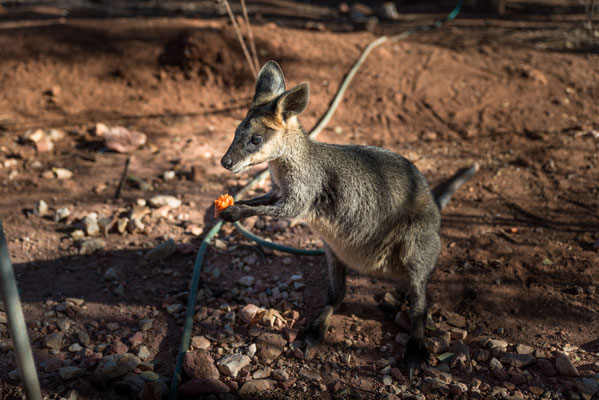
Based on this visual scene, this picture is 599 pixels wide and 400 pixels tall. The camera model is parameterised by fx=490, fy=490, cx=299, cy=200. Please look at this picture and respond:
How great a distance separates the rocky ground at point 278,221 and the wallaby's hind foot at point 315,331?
85mm

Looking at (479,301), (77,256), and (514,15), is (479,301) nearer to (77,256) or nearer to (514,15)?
(77,256)

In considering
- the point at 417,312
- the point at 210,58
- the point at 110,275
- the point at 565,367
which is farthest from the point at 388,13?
the point at 565,367

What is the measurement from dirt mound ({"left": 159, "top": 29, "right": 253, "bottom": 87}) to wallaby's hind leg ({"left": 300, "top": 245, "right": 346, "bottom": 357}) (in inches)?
145

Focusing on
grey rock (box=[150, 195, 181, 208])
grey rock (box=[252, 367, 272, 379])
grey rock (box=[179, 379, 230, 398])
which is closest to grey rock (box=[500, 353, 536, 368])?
grey rock (box=[252, 367, 272, 379])

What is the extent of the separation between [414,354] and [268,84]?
203 cm

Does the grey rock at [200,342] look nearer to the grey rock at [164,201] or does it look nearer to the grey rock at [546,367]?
the grey rock at [164,201]

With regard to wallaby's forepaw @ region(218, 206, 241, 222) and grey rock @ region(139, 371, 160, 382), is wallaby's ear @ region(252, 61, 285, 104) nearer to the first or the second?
wallaby's forepaw @ region(218, 206, 241, 222)

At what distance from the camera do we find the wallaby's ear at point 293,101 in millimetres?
2947

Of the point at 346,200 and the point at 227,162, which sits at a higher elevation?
the point at 227,162

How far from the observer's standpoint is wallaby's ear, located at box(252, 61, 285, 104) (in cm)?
326

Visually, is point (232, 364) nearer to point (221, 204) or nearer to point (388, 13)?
point (221, 204)

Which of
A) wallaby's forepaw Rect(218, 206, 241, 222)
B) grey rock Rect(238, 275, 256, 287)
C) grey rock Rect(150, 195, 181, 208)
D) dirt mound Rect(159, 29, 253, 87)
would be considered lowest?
grey rock Rect(238, 275, 256, 287)

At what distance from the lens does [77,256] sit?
4.12 meters

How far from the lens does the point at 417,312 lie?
3.32 metres
